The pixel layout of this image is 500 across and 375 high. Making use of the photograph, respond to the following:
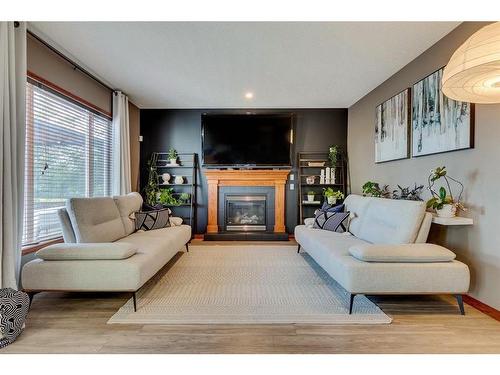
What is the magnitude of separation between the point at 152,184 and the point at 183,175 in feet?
2.07

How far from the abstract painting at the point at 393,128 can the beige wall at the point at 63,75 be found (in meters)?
4.18

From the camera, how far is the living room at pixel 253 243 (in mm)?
1922

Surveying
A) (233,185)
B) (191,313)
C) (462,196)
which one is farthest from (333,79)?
(191,313)

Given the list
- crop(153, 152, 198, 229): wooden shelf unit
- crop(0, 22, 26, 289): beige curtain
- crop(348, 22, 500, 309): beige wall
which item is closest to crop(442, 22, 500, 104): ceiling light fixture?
crop(348, 22, 500, 309): beige wall

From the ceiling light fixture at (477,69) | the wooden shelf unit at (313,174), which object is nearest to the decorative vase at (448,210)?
the ceiling light fixture at (477,69)

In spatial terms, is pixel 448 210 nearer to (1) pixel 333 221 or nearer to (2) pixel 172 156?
(1) pixel 333 221

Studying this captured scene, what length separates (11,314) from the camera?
1.80 m

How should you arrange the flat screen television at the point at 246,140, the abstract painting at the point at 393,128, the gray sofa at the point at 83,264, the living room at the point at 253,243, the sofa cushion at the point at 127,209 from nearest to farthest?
the living room at the point at 253,243 < the gray sofa at the point at 83,264 < the abstract painting at the point at 393,128 < the sofa cushion at the point at 127,209 < the flat screen television at the point at 246,140

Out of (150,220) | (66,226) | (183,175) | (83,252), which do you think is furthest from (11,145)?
(183,175)

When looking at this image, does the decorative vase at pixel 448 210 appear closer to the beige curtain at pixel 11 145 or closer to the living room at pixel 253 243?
the living room at pixel 253 243

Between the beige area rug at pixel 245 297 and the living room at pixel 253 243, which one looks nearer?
the living room at pixel 253 243

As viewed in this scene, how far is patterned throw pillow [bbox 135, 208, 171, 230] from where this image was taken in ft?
12.4

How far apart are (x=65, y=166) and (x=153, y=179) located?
2.17 meters
